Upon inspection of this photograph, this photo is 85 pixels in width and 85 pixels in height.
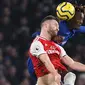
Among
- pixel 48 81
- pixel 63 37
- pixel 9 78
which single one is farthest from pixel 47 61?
pixel 9 78

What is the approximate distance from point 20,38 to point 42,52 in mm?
3969

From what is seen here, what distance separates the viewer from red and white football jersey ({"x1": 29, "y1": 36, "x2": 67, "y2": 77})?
461 cm

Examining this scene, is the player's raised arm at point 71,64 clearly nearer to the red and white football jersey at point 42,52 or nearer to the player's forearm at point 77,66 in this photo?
the player's forearm at point 77,66

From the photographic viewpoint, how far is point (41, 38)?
4.71 metres

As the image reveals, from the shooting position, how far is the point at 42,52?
4.57 m

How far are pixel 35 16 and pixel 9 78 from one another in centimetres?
153

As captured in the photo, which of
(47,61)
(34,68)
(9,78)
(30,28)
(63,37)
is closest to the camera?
(47,61)

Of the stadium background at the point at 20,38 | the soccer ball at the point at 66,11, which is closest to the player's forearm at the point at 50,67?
the soccer ball at the point at 66,11

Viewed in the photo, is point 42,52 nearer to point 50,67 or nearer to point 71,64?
point 50,67

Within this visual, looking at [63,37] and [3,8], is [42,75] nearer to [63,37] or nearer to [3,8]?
[63,37]

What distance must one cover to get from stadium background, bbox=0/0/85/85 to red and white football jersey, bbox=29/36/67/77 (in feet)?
9.52

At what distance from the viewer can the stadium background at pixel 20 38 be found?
8.03 m

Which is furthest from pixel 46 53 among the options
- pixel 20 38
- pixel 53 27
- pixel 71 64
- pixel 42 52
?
pixel 20 38

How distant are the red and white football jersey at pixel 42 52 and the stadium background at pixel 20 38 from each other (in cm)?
290
